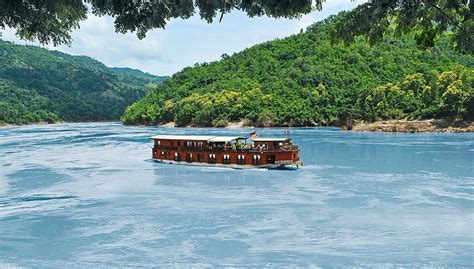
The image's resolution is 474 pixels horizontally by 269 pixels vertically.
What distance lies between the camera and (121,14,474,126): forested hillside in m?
91.6

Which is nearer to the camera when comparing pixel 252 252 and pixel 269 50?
pixel 252 252

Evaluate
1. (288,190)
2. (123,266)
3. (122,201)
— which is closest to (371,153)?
(288,190)

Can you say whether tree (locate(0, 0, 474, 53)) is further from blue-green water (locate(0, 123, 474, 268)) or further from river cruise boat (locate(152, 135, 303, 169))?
river cruise boat (locate(152, 135, 303, 169))

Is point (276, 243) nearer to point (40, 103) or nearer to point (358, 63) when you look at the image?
point (358, 63)

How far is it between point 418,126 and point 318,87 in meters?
39.3

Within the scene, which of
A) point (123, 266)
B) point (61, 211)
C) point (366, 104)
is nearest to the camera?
point (123, 266)

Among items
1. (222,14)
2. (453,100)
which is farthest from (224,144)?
(453,100)

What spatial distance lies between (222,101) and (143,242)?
334ft

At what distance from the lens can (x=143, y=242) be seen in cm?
1983

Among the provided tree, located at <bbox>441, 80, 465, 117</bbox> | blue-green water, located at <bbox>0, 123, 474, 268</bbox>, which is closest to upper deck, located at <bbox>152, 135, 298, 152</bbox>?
blue-green water, located at <bbox>0, 123, 474, 268</bbox>

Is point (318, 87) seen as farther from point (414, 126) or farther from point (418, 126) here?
point (418, 126)

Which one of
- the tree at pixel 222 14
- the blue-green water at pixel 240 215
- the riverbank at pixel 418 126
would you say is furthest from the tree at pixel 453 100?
the tree at pixel 222 14

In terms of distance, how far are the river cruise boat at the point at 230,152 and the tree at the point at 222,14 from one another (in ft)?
112

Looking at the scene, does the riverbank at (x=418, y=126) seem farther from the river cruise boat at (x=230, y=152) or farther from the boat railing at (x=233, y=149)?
the boat railing at (x=233, y=149)
